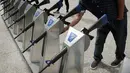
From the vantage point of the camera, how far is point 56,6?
2.73 m

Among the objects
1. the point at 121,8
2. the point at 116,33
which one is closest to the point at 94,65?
the point at 116,33

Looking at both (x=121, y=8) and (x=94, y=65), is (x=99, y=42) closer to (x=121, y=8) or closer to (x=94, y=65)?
(x=94, y=65)

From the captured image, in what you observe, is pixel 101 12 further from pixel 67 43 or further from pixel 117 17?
pixel 67 43

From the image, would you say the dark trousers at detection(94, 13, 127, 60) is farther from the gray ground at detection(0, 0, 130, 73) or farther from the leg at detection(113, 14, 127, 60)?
the gray ground at detection(0, 0, 130, 73)

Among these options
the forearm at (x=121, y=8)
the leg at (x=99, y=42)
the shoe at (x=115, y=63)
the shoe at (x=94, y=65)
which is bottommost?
the shoe at (x=115, y=63)

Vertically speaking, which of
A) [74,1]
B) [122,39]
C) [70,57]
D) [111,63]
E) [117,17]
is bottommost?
[74,1]

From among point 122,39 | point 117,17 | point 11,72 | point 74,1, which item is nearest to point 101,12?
point 117,17

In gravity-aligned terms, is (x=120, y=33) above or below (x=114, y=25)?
below

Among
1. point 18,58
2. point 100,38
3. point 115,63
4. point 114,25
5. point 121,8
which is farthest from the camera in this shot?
point 18,58

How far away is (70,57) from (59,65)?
29 centimetres

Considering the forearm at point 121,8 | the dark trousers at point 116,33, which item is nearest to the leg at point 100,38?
the dark trousers at point 116,33

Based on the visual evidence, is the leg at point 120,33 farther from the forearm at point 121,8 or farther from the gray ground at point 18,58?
the gray ground at point 18,58

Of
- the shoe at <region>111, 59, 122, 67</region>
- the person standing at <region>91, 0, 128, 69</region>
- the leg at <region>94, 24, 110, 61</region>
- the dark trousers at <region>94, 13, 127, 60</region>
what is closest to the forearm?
the person standing at <region>91, 0, 128, 69</region>

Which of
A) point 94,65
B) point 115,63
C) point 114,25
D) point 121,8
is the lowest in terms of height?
point 115,63
